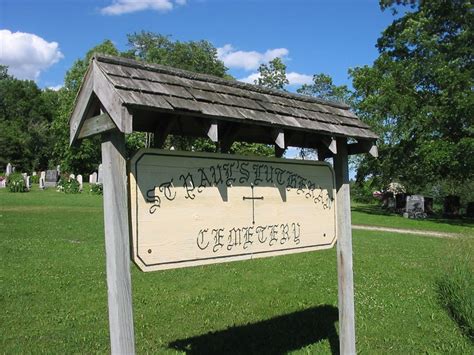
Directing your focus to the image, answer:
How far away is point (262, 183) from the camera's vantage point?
3.88 meters

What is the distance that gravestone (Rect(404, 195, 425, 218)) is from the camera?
2420 centimetres

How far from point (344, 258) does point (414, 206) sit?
21546 millimetres

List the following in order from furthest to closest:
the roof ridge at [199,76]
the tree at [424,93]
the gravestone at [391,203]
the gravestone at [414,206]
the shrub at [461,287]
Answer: the gravestone at [391,203] < the gravestone at [414,206] < the tree at [424,93] < the shrub at [461,287] < the roof ridge at [199,76]

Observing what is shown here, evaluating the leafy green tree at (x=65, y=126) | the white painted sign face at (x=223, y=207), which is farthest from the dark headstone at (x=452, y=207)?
the leafy green tree at (x=65, y=126)

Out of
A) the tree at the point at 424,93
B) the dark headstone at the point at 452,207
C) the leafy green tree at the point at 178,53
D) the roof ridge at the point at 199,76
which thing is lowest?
the dark headstone at the point at 452,207

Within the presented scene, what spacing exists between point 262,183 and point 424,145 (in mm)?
20415

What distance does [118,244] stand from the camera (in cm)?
292

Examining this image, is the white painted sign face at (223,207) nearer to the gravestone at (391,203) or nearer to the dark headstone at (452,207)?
the dark headstone at (452,207)

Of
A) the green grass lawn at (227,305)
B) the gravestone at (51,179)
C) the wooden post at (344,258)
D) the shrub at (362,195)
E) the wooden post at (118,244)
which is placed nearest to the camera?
the wooden post at (118,244)

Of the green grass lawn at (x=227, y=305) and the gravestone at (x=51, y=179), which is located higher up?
the gravestone at (x=51, y=179)

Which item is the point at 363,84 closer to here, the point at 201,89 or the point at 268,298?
the point at 268,298

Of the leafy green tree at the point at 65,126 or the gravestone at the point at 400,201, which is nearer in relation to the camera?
the gravestone at the point at 400,201

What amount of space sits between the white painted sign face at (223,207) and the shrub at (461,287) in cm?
243

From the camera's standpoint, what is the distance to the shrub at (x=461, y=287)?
5688mm
